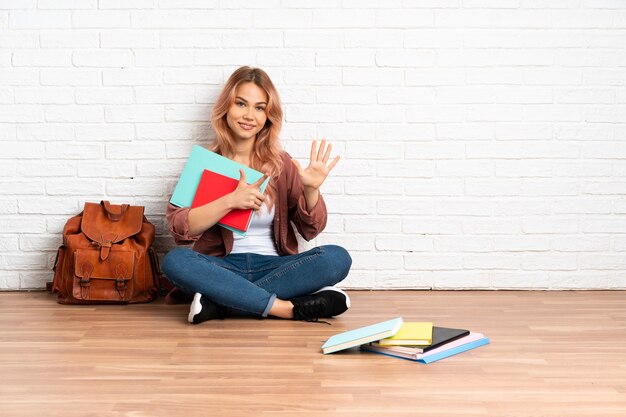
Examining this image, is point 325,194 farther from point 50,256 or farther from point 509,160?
point 50,256

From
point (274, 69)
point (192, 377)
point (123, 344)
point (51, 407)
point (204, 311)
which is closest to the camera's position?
point (51, 407)

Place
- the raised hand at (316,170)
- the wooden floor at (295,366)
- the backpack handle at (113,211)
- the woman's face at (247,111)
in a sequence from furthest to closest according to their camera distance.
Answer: the backpack handle at (113,211), the woman's face at (247,111), the raised hand at (316,170), the wooden floor at (295,366)

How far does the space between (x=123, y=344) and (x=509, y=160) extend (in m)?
1.90

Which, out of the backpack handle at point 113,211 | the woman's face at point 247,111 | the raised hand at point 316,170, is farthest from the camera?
the backpack handle at point 113,211

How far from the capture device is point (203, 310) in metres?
3.14

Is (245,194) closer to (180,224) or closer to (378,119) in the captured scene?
(180,224)

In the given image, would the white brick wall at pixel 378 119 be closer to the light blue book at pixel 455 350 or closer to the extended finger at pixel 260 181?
the extended finger at pixel 260 181

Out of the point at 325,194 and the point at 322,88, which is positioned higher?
the point at 322,88

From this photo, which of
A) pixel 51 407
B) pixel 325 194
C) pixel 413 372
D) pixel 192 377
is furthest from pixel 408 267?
pixel 51 407

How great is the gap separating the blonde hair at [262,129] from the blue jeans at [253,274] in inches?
11.2

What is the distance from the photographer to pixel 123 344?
2822 millimetres

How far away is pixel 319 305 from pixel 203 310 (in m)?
0.44

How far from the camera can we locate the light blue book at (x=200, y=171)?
10.9 feet

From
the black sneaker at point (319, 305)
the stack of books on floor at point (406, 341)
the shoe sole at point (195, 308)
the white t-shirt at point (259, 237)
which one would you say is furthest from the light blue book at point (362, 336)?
the white t-shirt at point (259, 237)
